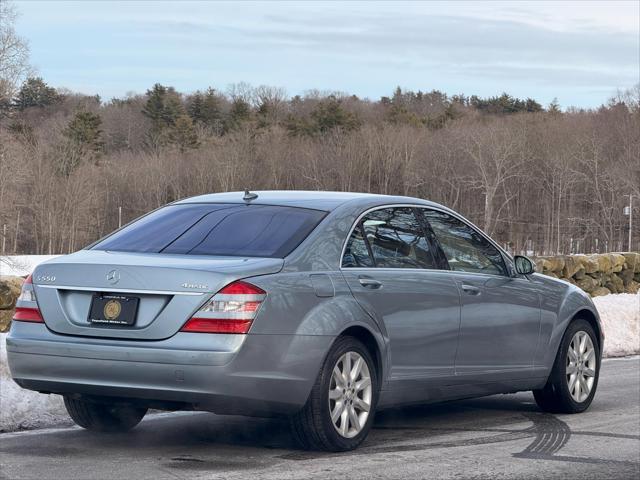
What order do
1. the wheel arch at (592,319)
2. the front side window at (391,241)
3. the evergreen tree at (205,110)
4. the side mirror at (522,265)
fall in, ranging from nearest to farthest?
1. the front side window at (391,241)
2. the side mirror at (522,265)
3. the wheel arch at (592,319)
4. the evergreen tree at (205,110)

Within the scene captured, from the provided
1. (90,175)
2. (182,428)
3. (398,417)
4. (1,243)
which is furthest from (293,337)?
(90,175)

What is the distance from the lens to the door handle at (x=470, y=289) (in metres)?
8.36

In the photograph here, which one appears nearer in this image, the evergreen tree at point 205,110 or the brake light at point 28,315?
the brake light at point 28,315

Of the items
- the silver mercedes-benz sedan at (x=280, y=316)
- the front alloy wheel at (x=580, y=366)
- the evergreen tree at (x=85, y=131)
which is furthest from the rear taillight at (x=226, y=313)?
the evergreen tree at (x=85, y=131)

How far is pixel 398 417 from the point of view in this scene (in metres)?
8.98

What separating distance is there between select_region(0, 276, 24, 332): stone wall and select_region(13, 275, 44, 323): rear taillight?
366 inches

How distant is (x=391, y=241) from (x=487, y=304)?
3.30ft

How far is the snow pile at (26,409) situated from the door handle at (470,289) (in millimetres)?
2881

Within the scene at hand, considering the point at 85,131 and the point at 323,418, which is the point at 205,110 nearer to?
the point at 85,131

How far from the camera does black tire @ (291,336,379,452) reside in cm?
698

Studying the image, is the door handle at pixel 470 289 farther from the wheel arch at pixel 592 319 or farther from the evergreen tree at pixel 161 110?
the evergreen tree at pixel 161 110

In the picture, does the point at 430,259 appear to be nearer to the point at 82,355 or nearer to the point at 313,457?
the point at 313,457

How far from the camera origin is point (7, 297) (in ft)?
53.9

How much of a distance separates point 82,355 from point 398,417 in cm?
302
